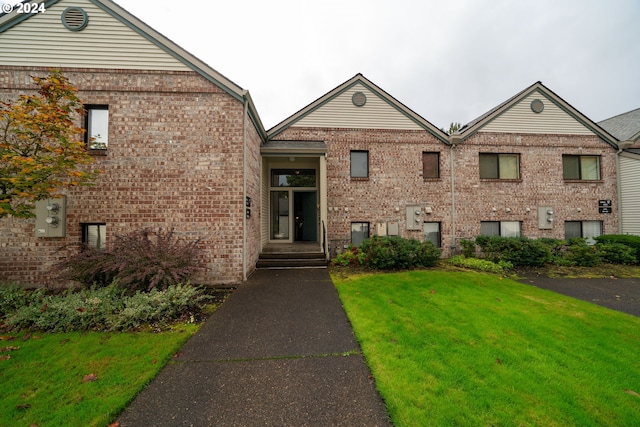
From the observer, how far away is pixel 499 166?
11156mm

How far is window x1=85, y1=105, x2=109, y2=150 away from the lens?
6659mm

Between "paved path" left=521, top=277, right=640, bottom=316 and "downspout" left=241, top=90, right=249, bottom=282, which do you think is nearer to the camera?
"paved path" left=521, top=277, right=640, bottom=316

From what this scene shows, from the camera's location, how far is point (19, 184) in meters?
4.49

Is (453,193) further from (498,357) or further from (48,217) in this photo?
(48,217)

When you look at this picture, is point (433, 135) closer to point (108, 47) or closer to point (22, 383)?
point (108, 47)

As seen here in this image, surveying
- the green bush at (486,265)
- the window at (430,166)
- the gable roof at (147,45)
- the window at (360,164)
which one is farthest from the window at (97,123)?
the green bush at (486,265)

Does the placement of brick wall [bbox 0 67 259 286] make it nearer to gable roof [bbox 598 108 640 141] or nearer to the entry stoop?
the entry stoop

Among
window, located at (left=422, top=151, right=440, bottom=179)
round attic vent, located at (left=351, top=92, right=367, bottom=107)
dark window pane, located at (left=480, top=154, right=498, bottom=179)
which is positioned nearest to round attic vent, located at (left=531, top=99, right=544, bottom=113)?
dark window pane, located at (left=480, top=154, right=498, bottom=179)

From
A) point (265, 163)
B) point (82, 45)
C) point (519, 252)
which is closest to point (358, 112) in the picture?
point (265, 163)

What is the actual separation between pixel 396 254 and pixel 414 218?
3.03 m

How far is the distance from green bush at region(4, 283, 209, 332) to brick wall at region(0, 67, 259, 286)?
1.97 metres

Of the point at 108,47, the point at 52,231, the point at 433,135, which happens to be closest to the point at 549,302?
the point at 433,135

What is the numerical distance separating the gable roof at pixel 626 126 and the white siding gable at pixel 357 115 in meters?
10.7

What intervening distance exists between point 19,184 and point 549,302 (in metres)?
11.2
